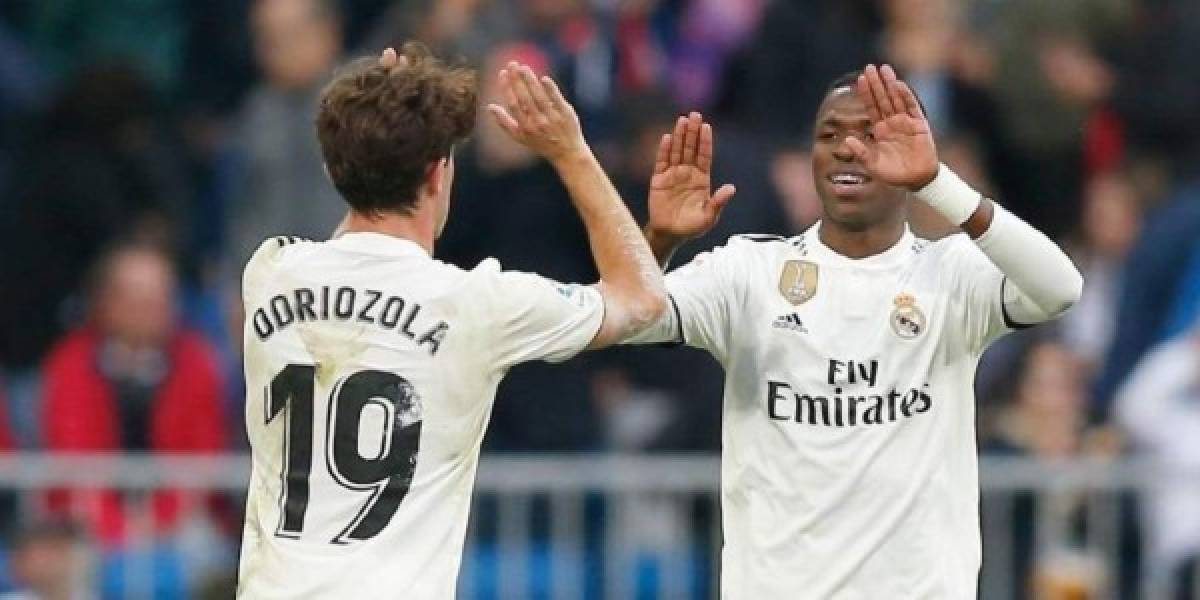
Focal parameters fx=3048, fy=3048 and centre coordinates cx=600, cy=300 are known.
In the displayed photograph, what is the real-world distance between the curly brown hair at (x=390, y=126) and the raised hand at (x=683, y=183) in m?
0.79

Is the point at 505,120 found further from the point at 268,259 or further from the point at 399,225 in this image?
the point at 268,259

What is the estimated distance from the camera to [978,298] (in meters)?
8.34

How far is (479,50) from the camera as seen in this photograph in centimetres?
1400

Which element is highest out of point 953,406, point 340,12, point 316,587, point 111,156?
point 340,12

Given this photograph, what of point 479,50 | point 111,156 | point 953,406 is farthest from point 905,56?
point 953,406

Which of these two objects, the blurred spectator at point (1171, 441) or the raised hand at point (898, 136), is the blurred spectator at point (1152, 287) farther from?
the raised hand at point (898, 136)

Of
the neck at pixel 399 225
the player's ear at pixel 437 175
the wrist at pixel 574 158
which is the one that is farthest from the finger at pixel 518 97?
the neck at pixel 399 225

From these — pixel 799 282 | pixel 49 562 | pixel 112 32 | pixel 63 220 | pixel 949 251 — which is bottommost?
pixel 49 562

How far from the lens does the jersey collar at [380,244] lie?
762cm

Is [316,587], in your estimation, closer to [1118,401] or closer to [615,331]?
[615,331]

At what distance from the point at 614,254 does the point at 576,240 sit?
5519 millimetres

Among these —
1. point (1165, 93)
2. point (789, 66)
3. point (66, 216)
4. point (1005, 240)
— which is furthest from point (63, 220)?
Answer: point (1005, 240)

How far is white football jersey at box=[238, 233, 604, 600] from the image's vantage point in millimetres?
7504

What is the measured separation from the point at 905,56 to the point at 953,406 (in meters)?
6.25
